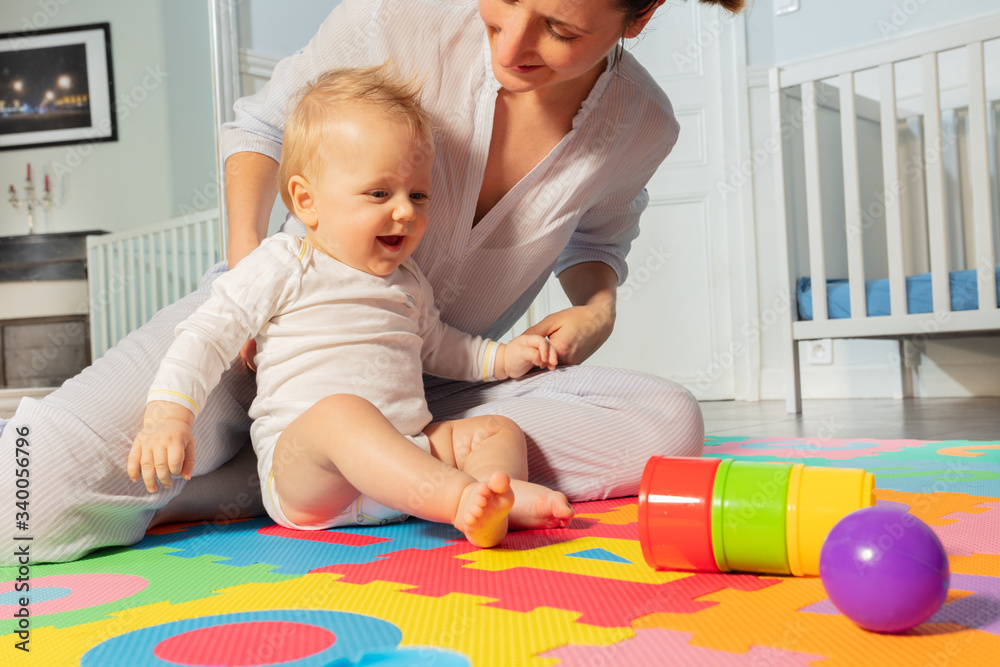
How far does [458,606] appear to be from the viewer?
0.52 m

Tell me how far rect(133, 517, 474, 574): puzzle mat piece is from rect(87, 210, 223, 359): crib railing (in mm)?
1966

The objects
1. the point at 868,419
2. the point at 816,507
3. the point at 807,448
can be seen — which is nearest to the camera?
the point at 816,507

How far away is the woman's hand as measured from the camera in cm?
95

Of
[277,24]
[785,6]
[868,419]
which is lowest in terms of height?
[868,419]

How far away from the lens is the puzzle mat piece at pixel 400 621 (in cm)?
44

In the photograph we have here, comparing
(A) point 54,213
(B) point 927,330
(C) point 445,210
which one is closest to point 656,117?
(C) point 445,210

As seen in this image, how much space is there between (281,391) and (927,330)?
5.84 ft

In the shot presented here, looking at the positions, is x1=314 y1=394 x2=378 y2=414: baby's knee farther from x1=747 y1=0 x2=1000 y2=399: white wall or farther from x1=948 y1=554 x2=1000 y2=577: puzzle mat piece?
x1=747 y1=0 x2=1000 y2=399: white wall

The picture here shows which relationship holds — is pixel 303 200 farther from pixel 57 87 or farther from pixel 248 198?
pixel 57 87

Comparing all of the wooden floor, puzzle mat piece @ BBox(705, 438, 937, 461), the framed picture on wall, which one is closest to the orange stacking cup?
puzzle mat piece @ BBox(705, 438, 937, 461)

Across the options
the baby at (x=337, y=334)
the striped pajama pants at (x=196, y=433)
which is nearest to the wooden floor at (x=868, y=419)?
the striped pajama pants at (x=196, y=433)

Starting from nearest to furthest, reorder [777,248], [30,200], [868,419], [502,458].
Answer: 1. [502,458]
2. [868,419]
3. [777,248]
4. [30,200]

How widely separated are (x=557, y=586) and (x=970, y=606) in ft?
0.83

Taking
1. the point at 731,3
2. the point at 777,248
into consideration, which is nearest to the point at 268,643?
the point at 731,3
